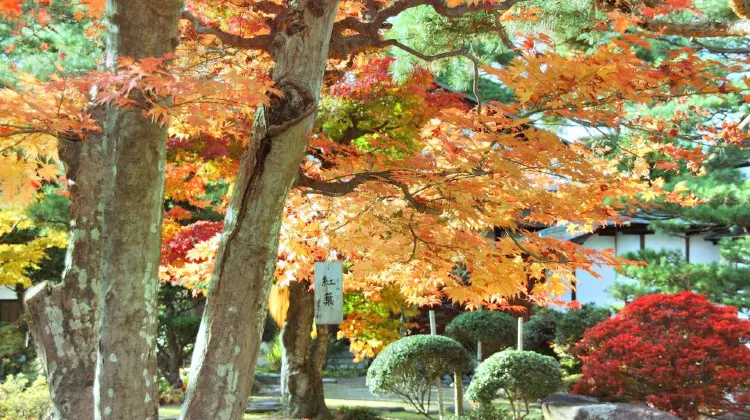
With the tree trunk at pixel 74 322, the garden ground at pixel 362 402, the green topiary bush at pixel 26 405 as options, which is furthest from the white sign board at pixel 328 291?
the garden ground at pixel 362 402

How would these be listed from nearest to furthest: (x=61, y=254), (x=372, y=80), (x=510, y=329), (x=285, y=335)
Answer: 1. (x=372, y=80)
2. (x=285, y=335)
3. (x=510, y=329)
4. (x=61, y=254)

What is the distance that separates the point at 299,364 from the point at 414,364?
1535 millimetres

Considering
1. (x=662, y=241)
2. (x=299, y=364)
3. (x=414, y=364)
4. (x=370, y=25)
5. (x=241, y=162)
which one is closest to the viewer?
(x=241, y=162)

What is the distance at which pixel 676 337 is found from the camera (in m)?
7.62

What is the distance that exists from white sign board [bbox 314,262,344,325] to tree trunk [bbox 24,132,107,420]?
1680mm

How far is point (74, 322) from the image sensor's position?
4480 millimetres

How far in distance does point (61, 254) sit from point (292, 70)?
11.4 m

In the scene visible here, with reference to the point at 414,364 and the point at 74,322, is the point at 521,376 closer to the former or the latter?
the point at 414,364

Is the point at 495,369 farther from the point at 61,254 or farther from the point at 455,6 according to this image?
the point at 61,254

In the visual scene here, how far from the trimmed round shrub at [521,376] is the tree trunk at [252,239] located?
4.78m

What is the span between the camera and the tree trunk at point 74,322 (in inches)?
176

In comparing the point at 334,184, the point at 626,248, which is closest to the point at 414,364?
the point at 334,184

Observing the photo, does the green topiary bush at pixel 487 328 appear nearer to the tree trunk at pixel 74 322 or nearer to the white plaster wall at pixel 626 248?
the white plaster wall at pixel 626 248

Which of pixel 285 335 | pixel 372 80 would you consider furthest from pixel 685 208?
pixel 285 335
